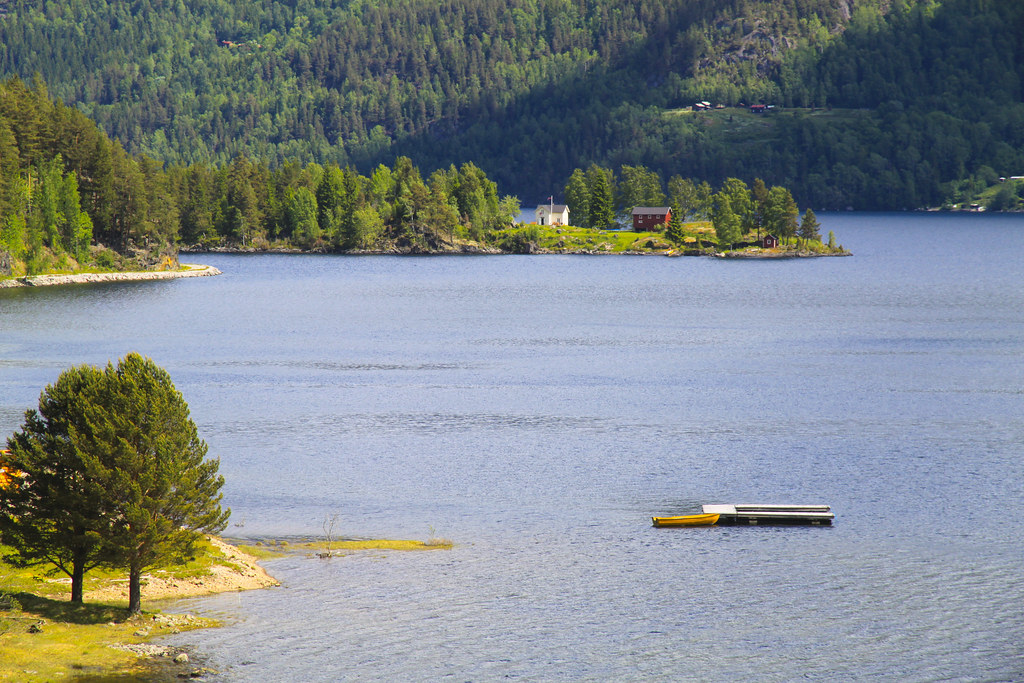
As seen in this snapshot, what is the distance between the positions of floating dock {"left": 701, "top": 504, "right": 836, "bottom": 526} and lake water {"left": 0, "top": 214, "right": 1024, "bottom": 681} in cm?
87

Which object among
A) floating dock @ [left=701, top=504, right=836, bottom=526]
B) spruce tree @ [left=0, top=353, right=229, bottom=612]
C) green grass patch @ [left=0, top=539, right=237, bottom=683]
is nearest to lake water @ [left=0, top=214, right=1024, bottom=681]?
floating dock @ [left=701, top=504, right=836, bottom=526]

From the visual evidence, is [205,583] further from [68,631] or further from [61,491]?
[61,491]

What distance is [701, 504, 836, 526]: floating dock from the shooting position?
61125 mm

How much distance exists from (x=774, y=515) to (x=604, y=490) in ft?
38.1

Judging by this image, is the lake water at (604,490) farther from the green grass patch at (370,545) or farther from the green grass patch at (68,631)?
the green grass patch at (68,631)

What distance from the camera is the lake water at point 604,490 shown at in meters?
44.6

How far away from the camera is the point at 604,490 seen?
225 ft

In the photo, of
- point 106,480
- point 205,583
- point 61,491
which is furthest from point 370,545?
point 61,491

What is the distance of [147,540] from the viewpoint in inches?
1668

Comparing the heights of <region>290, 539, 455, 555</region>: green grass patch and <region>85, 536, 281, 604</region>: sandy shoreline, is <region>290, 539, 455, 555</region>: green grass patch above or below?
below

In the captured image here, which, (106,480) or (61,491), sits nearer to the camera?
(106,480)

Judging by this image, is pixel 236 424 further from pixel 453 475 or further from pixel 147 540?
pixel 147 540

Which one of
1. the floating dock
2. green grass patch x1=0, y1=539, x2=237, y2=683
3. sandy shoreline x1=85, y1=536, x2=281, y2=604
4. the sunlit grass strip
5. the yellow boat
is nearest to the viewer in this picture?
green grass patch x1=0, y1=539, x2=237, y2=683

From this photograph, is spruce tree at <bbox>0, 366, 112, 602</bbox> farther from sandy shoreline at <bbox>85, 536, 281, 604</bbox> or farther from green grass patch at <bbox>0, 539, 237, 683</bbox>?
sandy shoreline at <bbox>85, 536, 281, 604</bbox>
